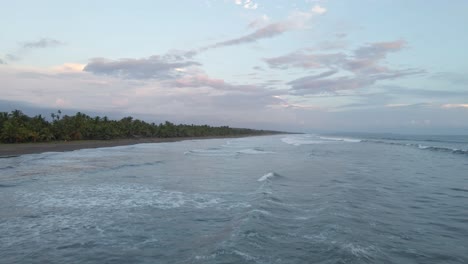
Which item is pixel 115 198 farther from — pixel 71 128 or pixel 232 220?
pixel 71 128

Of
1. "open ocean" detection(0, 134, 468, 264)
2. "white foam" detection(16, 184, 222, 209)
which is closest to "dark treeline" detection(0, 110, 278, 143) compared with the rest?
"open ocean" detection(0, 134, 468, 264)

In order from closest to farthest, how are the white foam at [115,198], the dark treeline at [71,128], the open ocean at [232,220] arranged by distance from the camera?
the open ocean at [232,220], the white foam at [115,198], the dark treeline at [71,128]

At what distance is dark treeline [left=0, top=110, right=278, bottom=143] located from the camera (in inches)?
1782

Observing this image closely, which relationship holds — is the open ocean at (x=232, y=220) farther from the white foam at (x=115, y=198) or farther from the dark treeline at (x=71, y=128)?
the dark treeline at (x=71, y=128)

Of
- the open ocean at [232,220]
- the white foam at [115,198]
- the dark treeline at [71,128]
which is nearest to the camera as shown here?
the open ocean at [232,220]

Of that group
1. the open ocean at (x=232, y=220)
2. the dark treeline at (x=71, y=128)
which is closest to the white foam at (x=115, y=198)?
the open ocean at (x=232, y=220)

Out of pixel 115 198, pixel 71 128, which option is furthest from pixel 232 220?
pixel 71 128

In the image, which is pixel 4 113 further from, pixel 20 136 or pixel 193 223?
pixel 193 223

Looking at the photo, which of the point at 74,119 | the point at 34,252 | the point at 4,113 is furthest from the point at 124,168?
the point at 74,119

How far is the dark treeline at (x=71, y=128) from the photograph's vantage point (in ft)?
148

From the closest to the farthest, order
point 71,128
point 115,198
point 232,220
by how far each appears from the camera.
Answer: point 232,220
point 115,198
point 71,128

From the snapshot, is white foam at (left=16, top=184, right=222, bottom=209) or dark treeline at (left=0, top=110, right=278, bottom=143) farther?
dark treeline at (left=0, top=110, right=278, bottom=143)

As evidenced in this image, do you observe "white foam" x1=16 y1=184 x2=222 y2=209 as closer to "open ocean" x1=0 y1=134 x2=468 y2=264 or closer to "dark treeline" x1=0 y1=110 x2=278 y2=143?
"open ocean" x1=0 y1=134 x2=468 y2=264

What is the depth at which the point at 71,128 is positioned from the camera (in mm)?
57656
